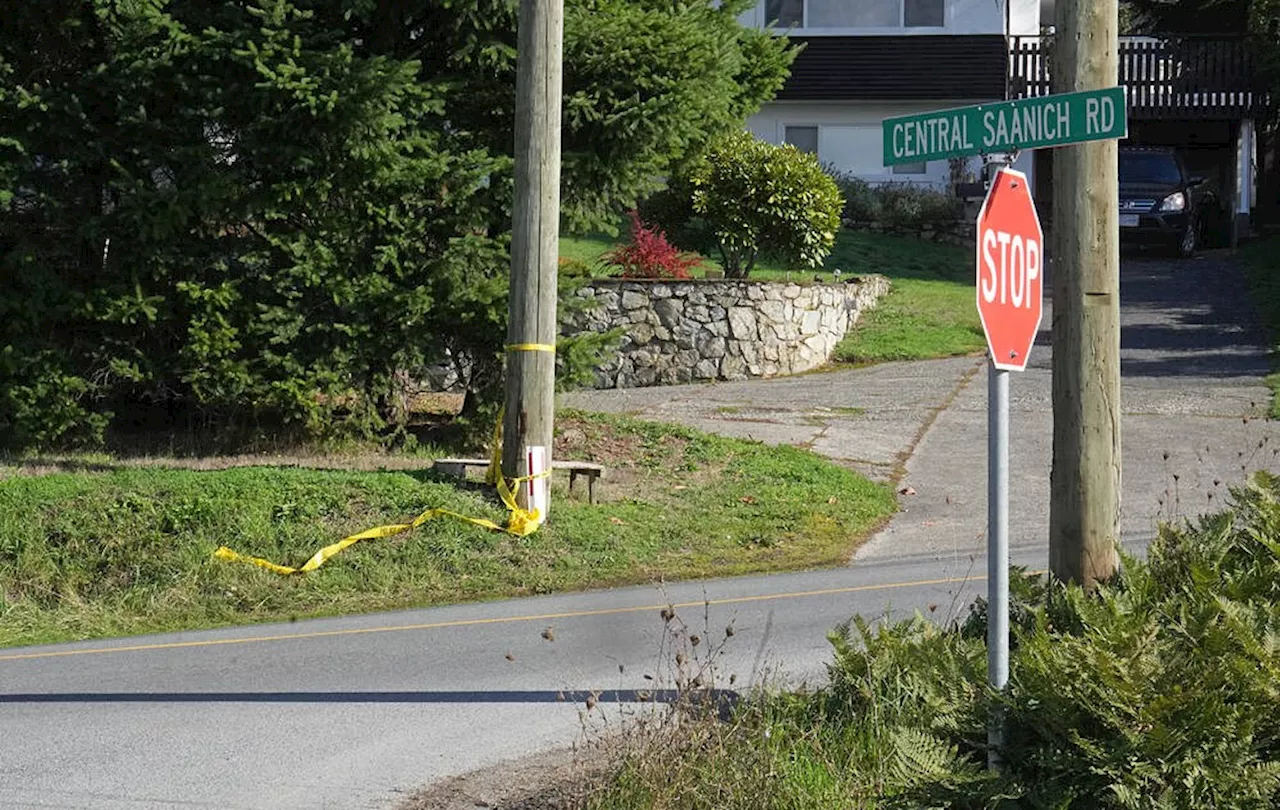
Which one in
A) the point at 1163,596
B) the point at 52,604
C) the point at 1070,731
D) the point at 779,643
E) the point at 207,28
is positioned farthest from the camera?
the point at 207,28

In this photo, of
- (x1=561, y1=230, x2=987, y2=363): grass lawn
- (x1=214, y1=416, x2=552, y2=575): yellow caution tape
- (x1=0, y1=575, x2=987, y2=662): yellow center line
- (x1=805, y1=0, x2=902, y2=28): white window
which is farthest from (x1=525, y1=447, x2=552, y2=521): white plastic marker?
(x1=805, y1=0, x2=902, y2=28): white window

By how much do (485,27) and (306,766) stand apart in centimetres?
903

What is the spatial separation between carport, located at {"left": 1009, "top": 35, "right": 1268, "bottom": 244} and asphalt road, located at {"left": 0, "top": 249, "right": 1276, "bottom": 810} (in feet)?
53.6

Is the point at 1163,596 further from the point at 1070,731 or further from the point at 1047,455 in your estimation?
the point at 1047,455

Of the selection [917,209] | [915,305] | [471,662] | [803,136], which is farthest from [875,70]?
[471,662]

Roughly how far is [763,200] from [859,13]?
12.4m

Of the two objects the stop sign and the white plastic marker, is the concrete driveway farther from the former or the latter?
the stop sign

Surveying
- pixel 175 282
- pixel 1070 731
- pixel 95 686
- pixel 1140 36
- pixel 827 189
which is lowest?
pixel 95 686

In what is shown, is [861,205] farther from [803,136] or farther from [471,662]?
[471,662]

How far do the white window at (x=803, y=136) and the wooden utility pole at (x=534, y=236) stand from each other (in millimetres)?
21214

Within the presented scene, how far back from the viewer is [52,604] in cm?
1209

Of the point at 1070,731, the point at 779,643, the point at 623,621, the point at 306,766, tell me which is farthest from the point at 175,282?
the point at 1070,731

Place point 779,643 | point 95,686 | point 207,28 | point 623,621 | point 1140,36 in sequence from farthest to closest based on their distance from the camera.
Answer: point 1140,36
point 207,28
point 623,621
point 779,643
point 95,686

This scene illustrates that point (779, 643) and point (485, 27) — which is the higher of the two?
point (485, 27)
